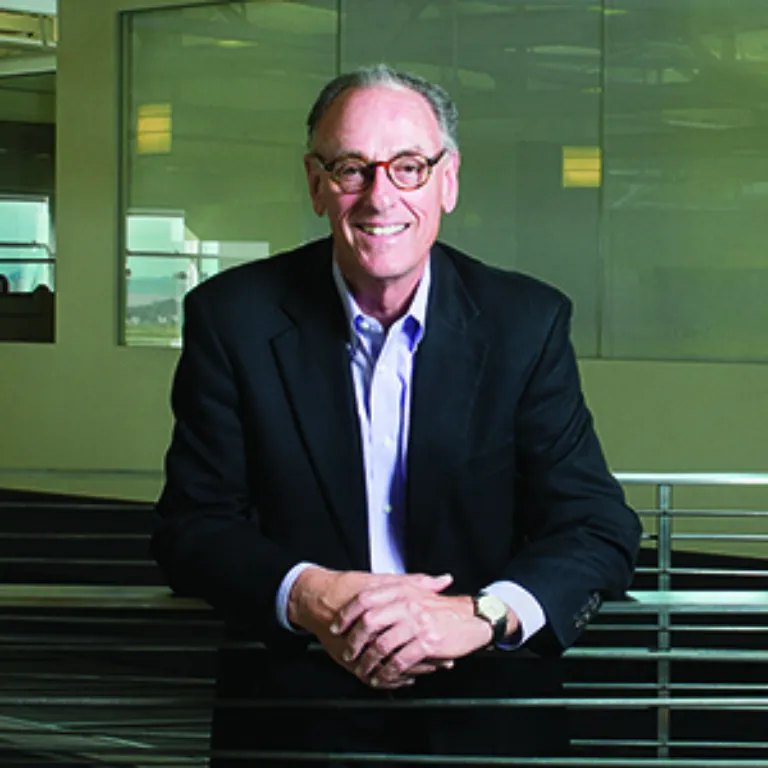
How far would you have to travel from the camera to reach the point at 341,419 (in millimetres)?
1802

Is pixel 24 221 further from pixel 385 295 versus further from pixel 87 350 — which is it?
pixel 385 295

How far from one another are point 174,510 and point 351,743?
42cm

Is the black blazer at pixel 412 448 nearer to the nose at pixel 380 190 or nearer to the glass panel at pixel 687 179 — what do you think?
the nose at pixel 380 190

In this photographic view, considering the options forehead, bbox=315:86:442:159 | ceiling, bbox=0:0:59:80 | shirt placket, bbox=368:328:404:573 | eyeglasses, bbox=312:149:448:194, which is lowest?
shirt placket, bbox=368:328:404:573

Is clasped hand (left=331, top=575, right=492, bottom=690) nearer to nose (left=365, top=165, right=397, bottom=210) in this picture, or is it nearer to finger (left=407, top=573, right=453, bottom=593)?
finger (left=407, top=573, right=453, bottom=593)

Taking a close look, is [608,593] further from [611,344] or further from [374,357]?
[611,344]

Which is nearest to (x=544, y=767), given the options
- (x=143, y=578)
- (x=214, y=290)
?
(x=214, y=290)

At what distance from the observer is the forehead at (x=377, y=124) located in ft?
5.84

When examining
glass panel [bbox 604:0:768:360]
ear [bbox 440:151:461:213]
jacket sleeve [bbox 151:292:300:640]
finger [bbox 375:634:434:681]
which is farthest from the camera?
glass panel [bbox 604:0:768:360]

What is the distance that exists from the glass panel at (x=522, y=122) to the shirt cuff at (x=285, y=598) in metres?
5.75

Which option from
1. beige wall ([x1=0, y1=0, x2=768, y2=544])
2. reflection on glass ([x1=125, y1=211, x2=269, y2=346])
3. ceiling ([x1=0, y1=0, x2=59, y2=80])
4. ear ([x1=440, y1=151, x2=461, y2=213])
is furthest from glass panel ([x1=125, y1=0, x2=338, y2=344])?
ear ([x1=440, y1=151, x2=461, y2=213])

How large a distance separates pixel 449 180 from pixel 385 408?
375mm

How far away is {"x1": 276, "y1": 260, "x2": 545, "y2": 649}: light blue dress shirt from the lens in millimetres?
1806

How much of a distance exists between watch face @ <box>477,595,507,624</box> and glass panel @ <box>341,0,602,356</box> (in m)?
5.74
